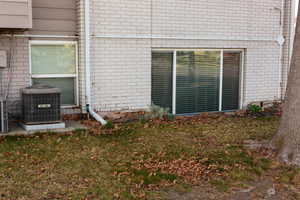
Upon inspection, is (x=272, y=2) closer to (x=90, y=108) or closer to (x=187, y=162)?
(x=90, y=108)

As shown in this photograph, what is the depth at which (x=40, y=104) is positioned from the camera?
24.1 ft

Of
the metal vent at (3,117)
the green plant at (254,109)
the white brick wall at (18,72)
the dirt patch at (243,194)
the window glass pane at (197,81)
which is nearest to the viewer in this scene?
the dirt patch at (243,194)

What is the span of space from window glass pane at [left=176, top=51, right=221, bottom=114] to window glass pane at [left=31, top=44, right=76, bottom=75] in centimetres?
261

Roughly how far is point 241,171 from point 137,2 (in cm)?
498

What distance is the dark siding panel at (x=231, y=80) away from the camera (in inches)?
411

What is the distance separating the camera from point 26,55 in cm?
801

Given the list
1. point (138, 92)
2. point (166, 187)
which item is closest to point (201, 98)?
point (138, 92)

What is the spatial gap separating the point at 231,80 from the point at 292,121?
4.92 metres

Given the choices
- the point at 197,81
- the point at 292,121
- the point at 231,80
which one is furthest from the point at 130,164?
the point at 231,80

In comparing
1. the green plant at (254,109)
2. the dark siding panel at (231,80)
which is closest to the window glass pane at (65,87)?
the dark siding panel at (231,80)

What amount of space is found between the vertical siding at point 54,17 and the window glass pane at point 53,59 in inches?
12.5

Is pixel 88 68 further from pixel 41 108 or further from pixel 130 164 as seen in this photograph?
pixel 130 164

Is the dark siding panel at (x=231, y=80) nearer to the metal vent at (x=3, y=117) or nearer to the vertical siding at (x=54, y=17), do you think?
the vertical siding at (x=54, y=17)

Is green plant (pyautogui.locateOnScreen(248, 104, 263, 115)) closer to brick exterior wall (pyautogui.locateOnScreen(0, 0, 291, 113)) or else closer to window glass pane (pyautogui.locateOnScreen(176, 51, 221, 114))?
brick exterior wall (pyautogui.locateOnScreen(0, 0, 291, 113))
